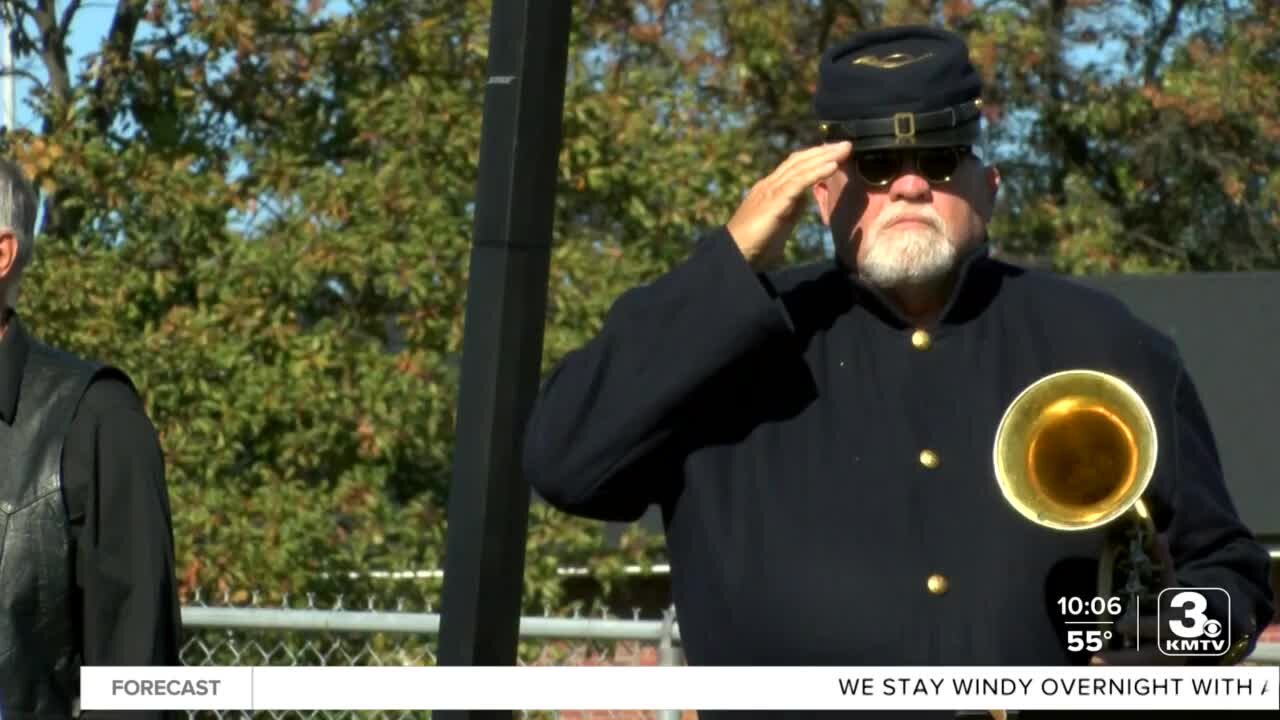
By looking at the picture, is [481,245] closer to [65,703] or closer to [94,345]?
[65,703]

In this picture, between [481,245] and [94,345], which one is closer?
[481,245]

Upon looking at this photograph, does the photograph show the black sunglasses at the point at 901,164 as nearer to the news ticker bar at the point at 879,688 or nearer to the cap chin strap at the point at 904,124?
the cap chin strap at the point at 904,124

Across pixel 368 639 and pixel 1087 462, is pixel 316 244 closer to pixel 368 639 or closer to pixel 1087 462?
pixel 368 639

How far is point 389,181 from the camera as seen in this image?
9359mm

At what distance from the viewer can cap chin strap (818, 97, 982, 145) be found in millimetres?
3434

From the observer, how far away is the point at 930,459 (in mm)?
3377

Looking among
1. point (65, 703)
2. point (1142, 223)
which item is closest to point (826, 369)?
point (65, 703)

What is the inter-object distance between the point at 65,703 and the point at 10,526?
1.02 ft

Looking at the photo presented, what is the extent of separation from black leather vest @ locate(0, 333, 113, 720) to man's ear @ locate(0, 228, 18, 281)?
0.23 metres

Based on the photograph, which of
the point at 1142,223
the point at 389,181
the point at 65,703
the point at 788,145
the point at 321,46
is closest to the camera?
the point at 65,703

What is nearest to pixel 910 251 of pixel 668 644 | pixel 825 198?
pixel 825 198

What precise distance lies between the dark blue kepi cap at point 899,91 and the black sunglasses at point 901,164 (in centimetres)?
1

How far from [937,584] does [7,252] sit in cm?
175

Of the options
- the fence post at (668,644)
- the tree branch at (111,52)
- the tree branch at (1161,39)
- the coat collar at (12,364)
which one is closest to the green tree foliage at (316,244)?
the tree branch at (111,52)
